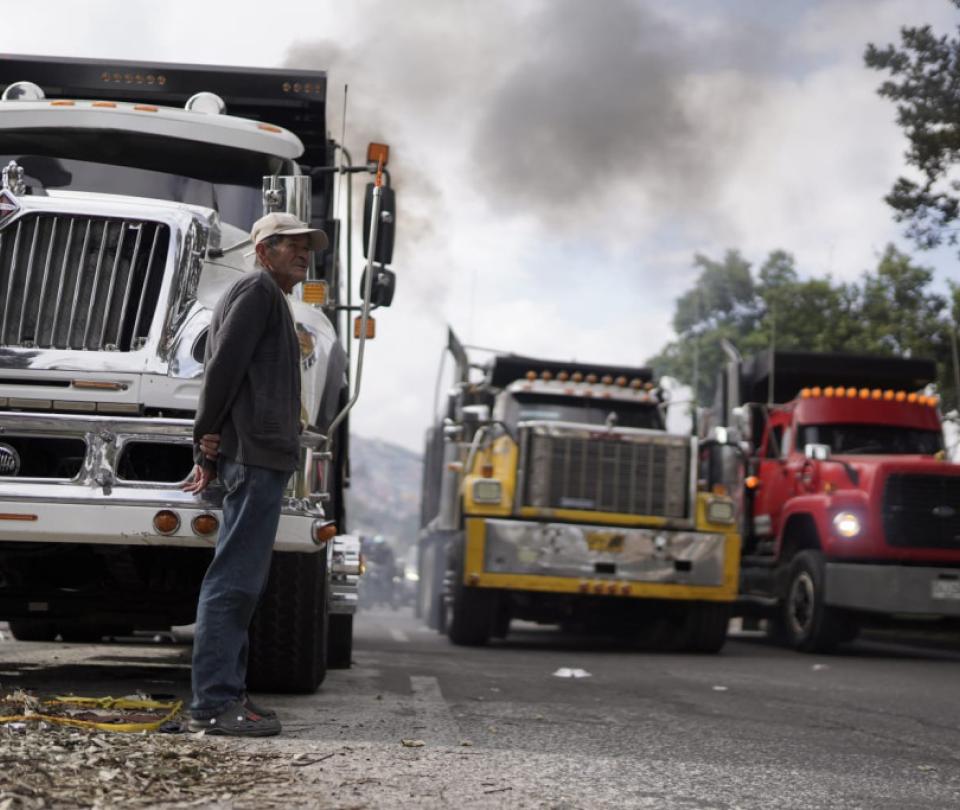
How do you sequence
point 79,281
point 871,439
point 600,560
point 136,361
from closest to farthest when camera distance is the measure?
point 136,361 → point 79,281 → point 600,560 → point 871,439

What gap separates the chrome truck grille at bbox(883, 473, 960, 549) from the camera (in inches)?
574

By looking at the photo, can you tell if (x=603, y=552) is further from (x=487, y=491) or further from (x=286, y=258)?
(x=286, y=258)

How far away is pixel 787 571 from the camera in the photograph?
15914 millimetres

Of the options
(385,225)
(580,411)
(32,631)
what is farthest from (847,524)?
(385,225)

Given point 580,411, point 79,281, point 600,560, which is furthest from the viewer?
point 580,411

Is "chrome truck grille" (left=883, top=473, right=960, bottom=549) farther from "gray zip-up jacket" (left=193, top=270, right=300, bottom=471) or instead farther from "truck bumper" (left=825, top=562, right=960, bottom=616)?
"gray zip-up jacket" (left=193, top=270, right=300, bottom=471)

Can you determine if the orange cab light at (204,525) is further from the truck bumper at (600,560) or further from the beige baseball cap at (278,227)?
the truck bumper at (600,560)

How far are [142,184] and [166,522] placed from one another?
2363mm

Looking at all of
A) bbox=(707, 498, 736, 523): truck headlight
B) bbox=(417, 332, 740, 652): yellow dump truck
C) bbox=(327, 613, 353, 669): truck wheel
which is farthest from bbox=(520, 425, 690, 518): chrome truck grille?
bbox=(327, 613, 353, 669): truck wheel

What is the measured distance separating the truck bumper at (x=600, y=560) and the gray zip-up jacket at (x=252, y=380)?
27.1 feet

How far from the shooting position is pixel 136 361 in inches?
258

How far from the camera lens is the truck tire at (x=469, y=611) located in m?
14.4

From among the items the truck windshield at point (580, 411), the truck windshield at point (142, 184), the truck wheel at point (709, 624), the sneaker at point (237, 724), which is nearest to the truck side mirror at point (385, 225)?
the truck windshield at point (142, 184)

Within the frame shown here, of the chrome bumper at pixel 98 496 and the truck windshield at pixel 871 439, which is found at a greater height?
the truck windshield at pixel 871 439
